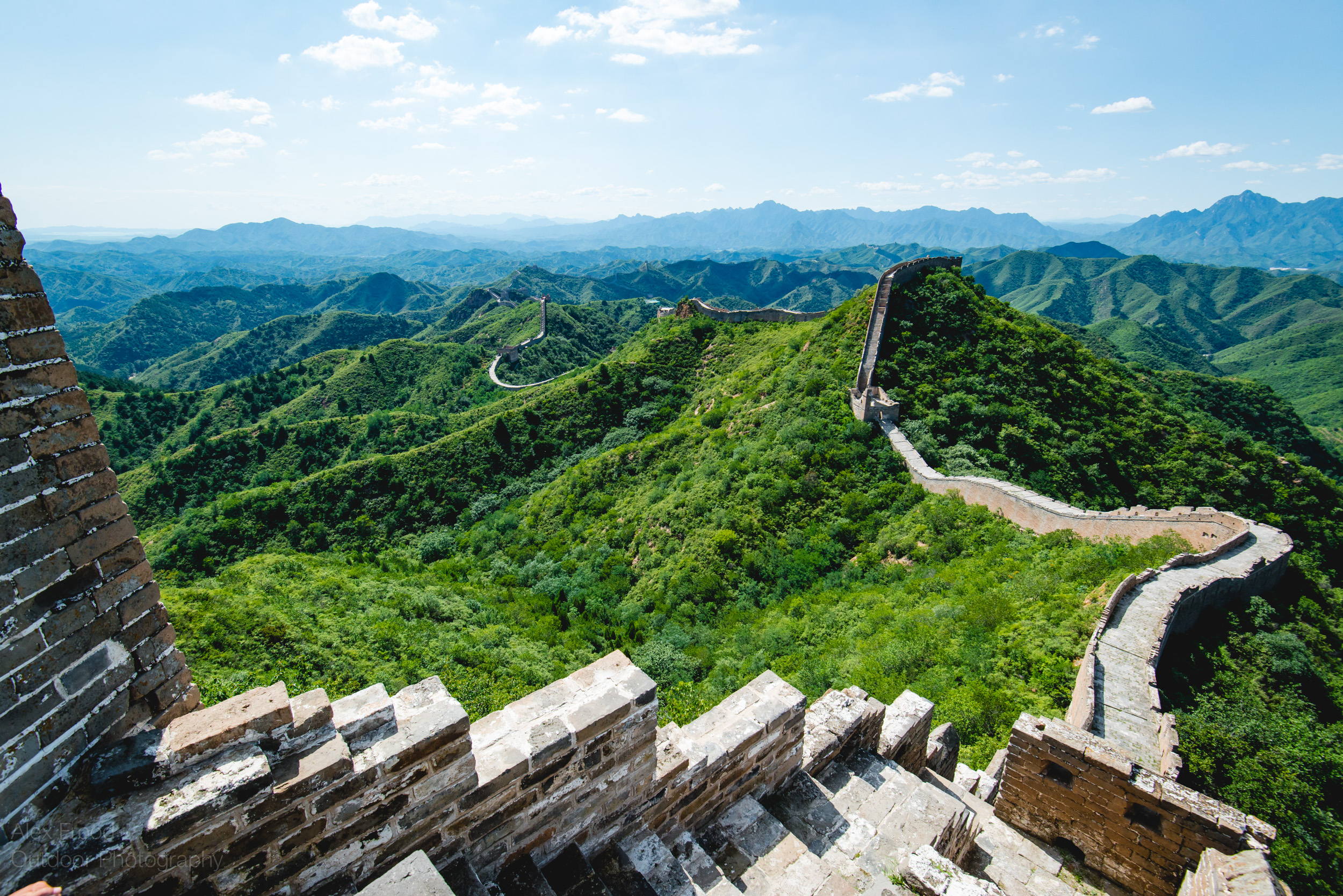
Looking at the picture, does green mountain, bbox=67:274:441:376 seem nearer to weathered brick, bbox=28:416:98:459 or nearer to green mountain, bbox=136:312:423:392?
green mountain, bbox=136:312:423:392

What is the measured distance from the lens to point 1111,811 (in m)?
7.13

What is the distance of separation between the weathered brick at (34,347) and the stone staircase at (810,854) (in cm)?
356

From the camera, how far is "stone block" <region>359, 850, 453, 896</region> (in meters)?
3.41

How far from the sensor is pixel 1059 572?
14.3 metres

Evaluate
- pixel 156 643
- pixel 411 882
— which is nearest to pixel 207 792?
pixel 156 643

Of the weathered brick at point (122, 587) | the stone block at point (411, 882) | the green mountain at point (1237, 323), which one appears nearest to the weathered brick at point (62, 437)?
the weathered brick at point (122, 587)

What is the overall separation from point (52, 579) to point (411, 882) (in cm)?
273

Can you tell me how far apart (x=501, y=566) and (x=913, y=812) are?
25.0 meters

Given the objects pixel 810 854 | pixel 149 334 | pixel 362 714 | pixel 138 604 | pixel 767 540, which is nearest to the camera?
pixel 138 604

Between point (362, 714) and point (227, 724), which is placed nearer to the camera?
point (227, 724)

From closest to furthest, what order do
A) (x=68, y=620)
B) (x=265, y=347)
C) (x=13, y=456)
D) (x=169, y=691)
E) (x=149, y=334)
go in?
(x=13, y=456) → (x=68, y=620) → (x=169, y=691) → (x=265, y=347) → (x=149, y=334)

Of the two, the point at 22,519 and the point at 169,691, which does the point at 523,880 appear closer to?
the point at 169,691

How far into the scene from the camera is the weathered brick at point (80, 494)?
3.24 metres

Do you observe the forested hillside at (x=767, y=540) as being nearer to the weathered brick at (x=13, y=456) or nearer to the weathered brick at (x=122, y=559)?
the weathered brick at (x=122, y=559)
